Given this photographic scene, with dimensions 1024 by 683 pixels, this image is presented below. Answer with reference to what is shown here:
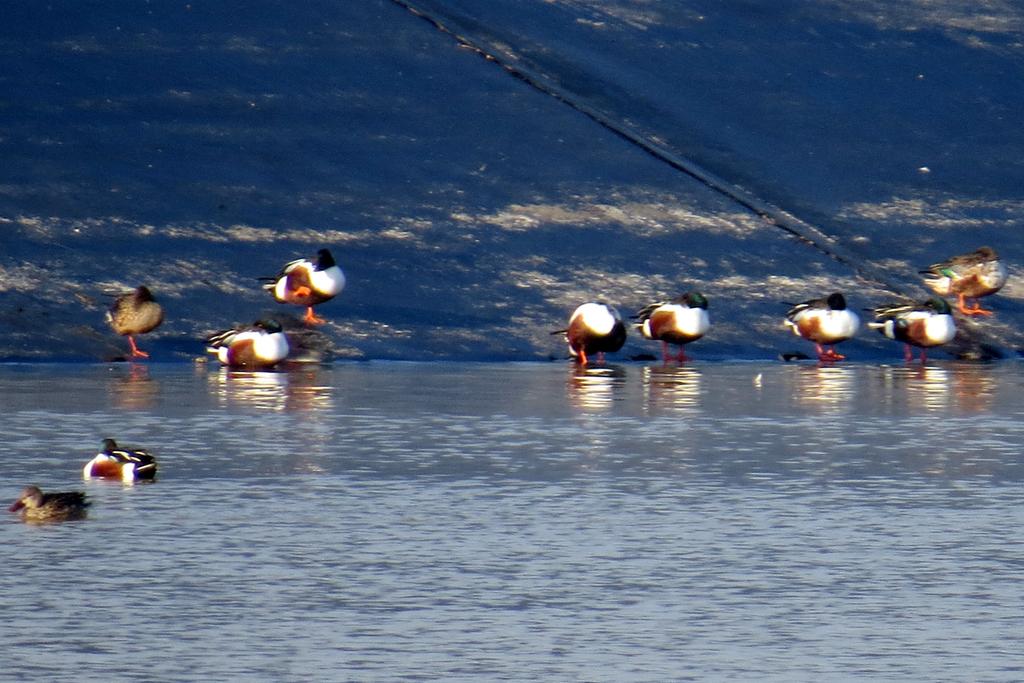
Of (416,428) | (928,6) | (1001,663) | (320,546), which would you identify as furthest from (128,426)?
(928,6)

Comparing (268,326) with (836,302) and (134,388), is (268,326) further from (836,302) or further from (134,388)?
(836,302)

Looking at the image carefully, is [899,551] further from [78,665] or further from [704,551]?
[78,665]

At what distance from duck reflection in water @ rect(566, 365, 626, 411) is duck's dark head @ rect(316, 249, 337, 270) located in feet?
8.28

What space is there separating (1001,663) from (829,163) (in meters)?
17.4

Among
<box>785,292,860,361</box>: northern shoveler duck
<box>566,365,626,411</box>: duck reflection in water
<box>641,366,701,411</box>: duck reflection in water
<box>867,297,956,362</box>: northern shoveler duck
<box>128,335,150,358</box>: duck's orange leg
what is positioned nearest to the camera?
<box>641,366,701,411</box>: duck reflection in water

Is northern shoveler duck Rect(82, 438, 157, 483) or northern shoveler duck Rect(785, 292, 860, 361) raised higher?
northern shoveler duck Rect(785, 292, 860, 361)

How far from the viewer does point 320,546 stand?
871 centimetres

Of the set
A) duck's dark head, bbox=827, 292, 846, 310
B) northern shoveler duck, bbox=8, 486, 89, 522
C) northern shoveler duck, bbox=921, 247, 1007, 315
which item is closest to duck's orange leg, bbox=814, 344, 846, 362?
duck's dark head, bbox=827, 292, 846, 310

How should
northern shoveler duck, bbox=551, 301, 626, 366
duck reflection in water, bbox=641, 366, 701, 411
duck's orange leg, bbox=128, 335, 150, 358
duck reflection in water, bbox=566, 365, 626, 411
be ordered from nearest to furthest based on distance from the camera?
duck reflection in water, bbox=641, 366, 701, 411
duck reflection in water, bbox=566, 365, 626, 411
northern shoveler duck, bbox=551, 301, 626, 366
duck's orange leg, bbox=128, 335, 150, 358

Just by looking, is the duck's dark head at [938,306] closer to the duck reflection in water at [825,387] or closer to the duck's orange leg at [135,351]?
the duck reflection in water at [825,387]

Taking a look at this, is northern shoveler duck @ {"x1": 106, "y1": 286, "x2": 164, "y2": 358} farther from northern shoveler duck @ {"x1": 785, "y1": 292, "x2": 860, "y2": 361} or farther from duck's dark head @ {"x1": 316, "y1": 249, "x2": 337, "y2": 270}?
northern shoveler duck @ {"x1": 785, "y1": 292, "x2": 860, "y2": 361}

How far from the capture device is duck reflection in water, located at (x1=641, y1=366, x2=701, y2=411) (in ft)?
46.7

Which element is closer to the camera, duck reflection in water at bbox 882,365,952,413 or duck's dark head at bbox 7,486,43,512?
duck's dark head at bbox 7,486,43,512

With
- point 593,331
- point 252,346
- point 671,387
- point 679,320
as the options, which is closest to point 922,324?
point 679,320
